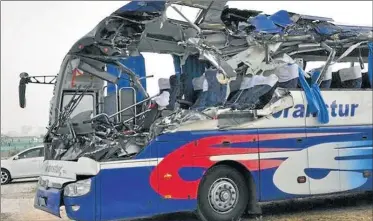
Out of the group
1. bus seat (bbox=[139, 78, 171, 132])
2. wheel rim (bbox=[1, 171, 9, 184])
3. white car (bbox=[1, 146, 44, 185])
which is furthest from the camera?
white car (bbox=[1, 146, 44, 185])

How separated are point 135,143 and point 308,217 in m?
3.31

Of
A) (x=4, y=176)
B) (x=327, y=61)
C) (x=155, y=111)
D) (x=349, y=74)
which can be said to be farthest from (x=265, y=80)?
(x=4, y=176)

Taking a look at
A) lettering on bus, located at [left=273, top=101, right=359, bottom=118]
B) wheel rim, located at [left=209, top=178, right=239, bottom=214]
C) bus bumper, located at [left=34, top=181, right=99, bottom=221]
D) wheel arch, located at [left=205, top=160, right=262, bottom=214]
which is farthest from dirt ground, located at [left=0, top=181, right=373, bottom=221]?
lettering on bus, located at [left=273, top=101, right=359, bottom=118]

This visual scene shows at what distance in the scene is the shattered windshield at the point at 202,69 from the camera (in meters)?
7.60

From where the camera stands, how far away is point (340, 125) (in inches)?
355

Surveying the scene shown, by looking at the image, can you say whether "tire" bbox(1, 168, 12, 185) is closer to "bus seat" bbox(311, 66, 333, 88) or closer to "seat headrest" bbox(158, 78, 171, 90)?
"seat headrest" bbox(158, 78, 171, 90)

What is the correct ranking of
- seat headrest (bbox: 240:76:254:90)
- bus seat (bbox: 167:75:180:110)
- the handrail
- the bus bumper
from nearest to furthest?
the bus bumper < seat headrest (bbox: 240:76:254:90) < the handrail < bus seat (bbox: 167:75:180:110)

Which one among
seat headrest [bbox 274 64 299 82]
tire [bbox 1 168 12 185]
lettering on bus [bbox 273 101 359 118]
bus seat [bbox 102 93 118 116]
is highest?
seat headrest [bbox 274 64 299 82]

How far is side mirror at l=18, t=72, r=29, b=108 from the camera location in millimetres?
8586

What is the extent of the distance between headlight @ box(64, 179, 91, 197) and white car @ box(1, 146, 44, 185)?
11.5 m

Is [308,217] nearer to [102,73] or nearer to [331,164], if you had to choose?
Result: [331,164]

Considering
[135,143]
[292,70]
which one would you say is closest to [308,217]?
[292,70]

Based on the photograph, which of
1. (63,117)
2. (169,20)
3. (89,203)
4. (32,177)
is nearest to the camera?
(89,203)

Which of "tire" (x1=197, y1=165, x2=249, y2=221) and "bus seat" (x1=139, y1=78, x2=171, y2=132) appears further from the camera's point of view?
"bus seat" (x1=139, y1=78, x2=171, y2=132)
